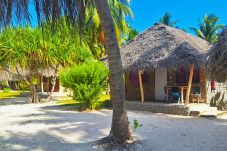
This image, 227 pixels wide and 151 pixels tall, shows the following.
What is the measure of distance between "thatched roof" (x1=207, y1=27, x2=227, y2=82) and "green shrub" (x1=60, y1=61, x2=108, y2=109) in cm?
670

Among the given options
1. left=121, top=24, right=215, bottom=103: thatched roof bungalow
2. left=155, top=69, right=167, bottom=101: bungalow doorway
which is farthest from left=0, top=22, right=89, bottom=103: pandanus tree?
left=155, top=69, right=167, bottom=101: bungalow doorway

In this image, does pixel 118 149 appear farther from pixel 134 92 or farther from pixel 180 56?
pixel 134 92

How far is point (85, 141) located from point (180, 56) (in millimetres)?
6774

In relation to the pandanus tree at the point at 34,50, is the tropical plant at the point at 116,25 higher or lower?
higher

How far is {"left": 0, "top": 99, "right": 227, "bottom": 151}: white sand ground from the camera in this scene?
726 centimetres

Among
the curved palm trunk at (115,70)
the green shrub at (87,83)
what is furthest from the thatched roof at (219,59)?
the green shrub at (87,83)

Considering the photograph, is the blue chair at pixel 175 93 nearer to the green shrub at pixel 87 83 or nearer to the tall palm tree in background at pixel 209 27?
the green shrub at pixel 87 83

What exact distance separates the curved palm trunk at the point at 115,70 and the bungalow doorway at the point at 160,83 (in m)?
9.33

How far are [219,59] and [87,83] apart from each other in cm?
766

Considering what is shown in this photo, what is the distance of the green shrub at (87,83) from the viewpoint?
46.3 feet

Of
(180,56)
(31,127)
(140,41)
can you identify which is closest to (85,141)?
(31,127)

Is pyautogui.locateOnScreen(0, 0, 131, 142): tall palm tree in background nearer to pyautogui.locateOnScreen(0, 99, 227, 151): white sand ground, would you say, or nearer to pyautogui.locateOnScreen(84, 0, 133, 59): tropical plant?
pyautogui.locateOnScreen(0, 99, 227, 151): white sand ground

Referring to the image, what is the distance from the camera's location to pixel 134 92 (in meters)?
17.3

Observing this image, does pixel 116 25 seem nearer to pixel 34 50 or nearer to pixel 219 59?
pixel 34 50
